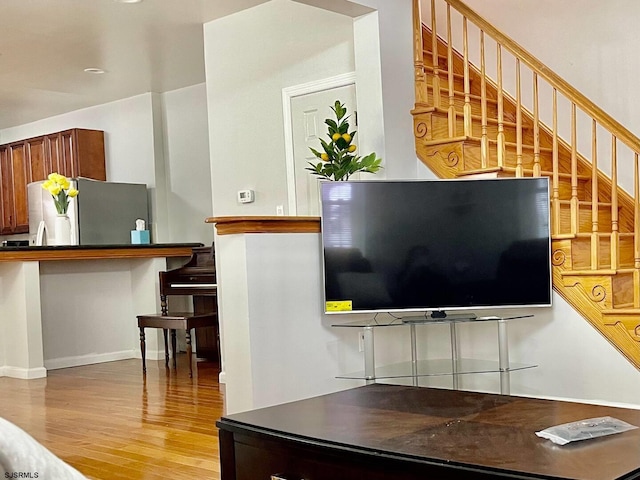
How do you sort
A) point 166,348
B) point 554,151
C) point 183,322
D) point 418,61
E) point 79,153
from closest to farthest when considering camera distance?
1. point 554,151
2. point 418,61
3. point 183,322
4. point 166,348
5. point 79,153

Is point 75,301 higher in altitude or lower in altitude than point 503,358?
higher

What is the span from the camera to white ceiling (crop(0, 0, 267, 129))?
5.47m

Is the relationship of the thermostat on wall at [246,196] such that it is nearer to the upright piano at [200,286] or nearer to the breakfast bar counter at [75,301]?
the upright piano at [200,286]

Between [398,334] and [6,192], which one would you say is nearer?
[398,334]

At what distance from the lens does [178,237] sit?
27.0 feet

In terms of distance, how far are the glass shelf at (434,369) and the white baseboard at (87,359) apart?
143 inches

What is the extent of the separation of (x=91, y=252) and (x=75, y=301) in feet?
2.05

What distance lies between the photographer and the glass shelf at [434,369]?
13.2 feet

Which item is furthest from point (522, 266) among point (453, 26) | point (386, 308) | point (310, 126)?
point (453, 26)

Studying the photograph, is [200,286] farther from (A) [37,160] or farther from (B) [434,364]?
(A) [37,160]

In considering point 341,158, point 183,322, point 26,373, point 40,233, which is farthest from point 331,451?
point 40,233

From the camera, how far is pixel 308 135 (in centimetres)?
534

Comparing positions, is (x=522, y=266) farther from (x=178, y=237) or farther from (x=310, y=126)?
(x=178, y=237)

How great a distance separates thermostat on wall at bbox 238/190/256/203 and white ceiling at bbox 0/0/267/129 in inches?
52.8
